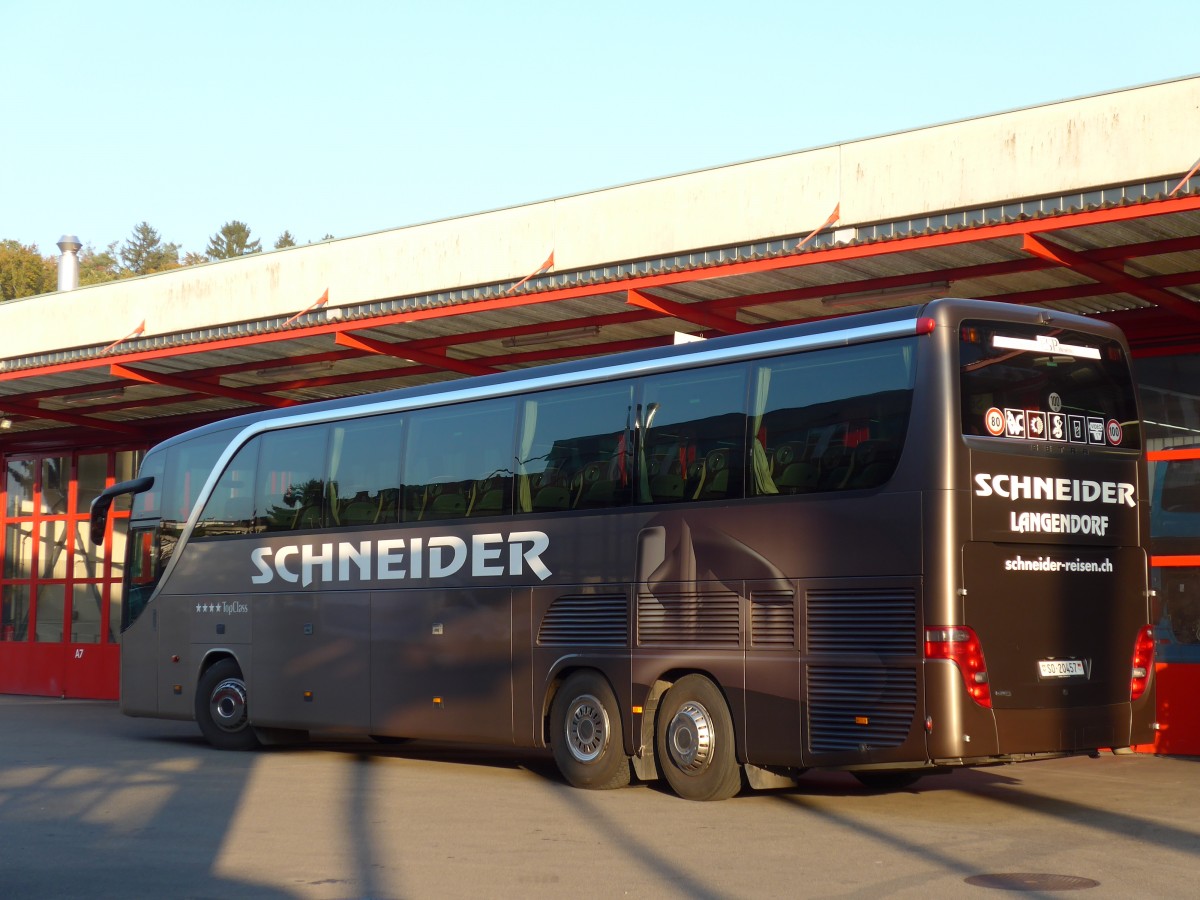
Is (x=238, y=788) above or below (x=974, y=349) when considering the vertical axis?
below

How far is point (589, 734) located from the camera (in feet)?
42.2

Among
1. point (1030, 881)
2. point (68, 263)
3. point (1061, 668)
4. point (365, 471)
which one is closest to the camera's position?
point (1030, 881)

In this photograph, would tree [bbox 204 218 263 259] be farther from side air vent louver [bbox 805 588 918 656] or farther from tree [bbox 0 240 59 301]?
side air vent louver [bbox 805 588 918 656]

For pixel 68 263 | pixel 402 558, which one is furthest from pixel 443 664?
pixel 68 263

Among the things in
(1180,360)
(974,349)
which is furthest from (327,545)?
(1180,360)

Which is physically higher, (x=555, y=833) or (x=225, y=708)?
(x=225, y=708)

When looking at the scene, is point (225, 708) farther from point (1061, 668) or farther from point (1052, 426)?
point (1052, 426)

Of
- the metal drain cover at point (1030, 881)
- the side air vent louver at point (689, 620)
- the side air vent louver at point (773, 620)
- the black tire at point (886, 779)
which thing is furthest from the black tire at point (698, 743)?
the metal drain cover at point (1030, 881)

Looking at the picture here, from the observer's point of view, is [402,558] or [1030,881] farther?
[402,558]

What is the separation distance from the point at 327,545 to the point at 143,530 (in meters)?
3.75

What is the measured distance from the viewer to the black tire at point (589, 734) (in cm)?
1264

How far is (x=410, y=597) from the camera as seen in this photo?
47.8 feet

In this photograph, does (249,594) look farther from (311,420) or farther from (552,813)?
(552,813)

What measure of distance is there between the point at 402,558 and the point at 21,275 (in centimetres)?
5868
